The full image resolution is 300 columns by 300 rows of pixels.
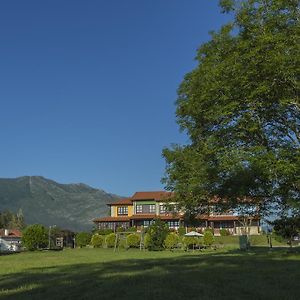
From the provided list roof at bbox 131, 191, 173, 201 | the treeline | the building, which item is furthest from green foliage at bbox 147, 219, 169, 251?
the treeline

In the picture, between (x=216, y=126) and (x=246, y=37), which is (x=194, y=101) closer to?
(x=216, y=126)

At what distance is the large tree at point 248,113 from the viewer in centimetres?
2289

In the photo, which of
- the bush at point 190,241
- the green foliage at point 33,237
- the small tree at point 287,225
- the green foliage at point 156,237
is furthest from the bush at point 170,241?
the small tree at point 287,225

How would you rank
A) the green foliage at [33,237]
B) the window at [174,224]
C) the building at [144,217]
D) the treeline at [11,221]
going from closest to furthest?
the green foliage at [33,237]
the building at [144,217]
the window at [174,224]
the treeline at [11,221]

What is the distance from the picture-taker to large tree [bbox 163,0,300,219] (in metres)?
22.9

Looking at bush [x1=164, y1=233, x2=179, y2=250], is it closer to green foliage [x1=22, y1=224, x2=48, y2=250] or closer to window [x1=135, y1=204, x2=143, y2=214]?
green foliage [x1=22, y1=224, x2=48, y2=250]

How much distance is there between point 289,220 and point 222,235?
49.0m

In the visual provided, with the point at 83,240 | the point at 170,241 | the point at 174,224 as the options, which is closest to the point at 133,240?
the point at 170,241

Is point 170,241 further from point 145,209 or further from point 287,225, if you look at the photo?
point 145,209

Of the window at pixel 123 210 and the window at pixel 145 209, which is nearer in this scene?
the window at pixel 145 209

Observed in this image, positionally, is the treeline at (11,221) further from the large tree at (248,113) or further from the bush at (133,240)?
the large tree at (248,113)

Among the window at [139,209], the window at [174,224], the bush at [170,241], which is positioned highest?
the window at [139,209]

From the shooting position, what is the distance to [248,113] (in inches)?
968

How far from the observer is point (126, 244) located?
5797 cm
